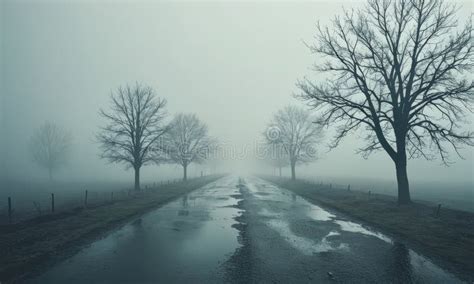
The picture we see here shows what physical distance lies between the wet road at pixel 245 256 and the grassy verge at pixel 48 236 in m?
0.80

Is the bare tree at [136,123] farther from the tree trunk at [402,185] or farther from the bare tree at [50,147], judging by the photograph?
the bare tree at [50,147]

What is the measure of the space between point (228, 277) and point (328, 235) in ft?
21.0

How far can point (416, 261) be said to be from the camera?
8297 millimetres

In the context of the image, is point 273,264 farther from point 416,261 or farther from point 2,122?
point 2,122

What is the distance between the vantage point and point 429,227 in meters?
12.2

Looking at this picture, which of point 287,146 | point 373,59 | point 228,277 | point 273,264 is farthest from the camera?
point 287,146

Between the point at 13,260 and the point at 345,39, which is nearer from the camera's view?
the point at 13,260

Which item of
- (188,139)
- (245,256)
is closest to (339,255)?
(245,256)

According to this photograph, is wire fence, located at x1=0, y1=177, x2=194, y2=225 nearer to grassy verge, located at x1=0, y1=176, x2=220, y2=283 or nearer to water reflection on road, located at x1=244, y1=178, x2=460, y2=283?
grassy verge, located at x1=0, y1=176, x2=220, y2=283

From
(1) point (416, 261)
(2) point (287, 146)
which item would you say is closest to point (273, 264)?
(1) point (416, 261)

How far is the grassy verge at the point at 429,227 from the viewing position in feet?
28.3

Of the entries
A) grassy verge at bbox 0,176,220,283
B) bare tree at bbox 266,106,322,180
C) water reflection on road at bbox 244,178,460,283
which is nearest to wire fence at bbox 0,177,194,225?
grassy verge at bbox 0,176,220,283

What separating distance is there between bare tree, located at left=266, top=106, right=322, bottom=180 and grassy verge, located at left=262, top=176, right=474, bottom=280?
27315 millimetres

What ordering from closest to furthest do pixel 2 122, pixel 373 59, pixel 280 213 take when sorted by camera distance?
pixel 280 213
pixel 373 59
pixel 2 122
